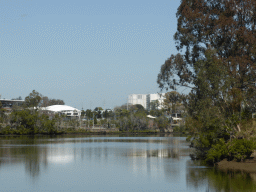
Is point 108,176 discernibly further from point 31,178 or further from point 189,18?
point 189,18

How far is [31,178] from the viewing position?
60.6 feet

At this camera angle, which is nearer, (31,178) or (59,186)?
(59,186)

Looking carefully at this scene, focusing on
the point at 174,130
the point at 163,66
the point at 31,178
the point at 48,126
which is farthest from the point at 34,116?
the point at 31,178

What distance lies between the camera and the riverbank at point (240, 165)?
67.9 ft

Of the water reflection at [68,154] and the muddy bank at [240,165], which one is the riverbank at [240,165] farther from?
the water reflection at [68,154]

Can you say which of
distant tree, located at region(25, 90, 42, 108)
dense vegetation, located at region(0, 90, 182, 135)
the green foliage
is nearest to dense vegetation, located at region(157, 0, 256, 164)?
the green foliage

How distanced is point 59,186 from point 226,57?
1746cm

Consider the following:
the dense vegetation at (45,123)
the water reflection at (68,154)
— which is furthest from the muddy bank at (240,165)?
the dense vegetation at (45,123)

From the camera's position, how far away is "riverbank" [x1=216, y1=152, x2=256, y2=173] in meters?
20.7

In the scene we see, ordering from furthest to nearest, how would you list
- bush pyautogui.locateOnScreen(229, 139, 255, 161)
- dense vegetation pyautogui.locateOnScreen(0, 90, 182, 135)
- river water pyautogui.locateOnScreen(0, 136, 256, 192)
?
dense vegetation pyautogui.locateOnScreen(0, 90, 182, 135), bush pyautogui.locateOnScreen(229, 139, 255, 161), river water pyautogui.locateOnScreen(0, 136, 256, 192)

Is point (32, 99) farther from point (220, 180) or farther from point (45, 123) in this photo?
point (220, 180)

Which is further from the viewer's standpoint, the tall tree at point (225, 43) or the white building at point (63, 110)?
the white building at point (63, 110)

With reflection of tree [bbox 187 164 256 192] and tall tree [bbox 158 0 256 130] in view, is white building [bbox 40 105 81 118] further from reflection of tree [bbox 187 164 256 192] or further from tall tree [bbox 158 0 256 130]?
reflection of tree [bbox 187 164 256 192]

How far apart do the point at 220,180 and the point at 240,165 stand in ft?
14.7
